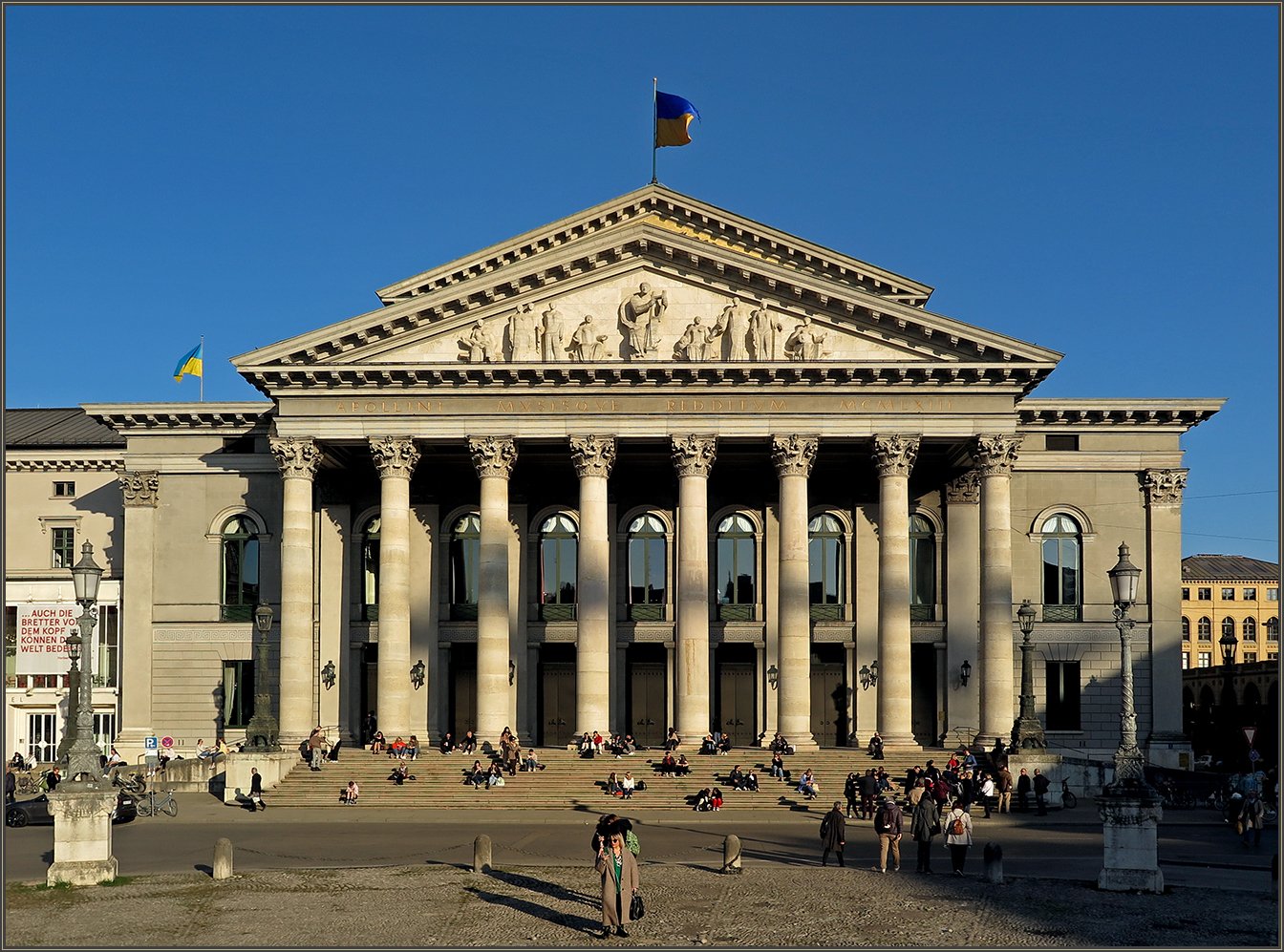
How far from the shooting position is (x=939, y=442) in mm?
51500

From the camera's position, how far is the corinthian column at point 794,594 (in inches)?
1960

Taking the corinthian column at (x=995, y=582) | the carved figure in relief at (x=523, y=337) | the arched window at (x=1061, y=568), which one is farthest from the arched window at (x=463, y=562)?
the arched window at (x=1061, y=568)

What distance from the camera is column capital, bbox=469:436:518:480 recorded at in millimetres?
51250

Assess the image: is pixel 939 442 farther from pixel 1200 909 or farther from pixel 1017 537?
pixel 1200 909

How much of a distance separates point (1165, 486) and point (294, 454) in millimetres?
35446

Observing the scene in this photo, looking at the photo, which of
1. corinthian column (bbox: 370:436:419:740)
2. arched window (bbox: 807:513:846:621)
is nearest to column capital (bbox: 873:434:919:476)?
arched window (bbox: 807:513:846:621)

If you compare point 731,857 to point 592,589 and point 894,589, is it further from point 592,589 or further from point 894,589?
point 894,589

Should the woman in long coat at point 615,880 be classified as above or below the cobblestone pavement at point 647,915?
above

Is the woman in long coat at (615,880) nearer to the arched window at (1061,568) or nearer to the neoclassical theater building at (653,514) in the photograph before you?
the neoclassical theater building at (653,514)

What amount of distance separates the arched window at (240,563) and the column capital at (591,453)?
653 inches

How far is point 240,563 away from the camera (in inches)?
2324

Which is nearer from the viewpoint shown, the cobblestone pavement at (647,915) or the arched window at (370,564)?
the cobblestone pavement at (647,915)

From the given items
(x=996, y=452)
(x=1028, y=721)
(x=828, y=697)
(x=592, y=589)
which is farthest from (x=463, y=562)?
(x=1028, y=721)

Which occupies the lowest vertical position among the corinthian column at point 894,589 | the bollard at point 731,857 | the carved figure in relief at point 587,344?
the bollard at point 731,857
